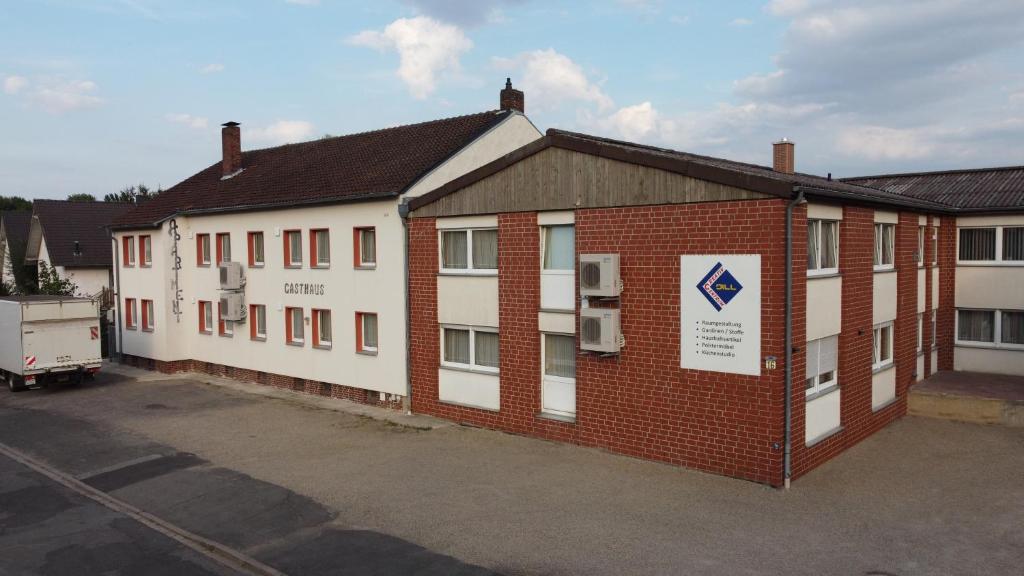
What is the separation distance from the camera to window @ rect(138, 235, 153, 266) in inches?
1002

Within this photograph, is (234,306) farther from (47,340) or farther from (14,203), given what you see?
(14,203)

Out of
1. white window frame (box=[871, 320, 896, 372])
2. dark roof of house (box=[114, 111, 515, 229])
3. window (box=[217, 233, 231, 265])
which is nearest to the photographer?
white window frame (box=[871, 320, 896, 372])

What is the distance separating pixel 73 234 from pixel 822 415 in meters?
40.8

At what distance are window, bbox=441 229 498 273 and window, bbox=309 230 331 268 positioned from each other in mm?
4497

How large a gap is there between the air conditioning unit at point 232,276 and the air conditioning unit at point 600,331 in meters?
12.3

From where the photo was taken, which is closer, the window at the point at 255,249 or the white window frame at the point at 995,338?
the white window frame at the point at 995,338

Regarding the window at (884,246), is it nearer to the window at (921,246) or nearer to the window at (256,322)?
the window at (921,246)

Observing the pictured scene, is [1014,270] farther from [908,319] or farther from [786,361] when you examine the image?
[786,361]

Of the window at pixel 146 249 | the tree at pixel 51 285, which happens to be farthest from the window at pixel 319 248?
the tree at pixel 51 285

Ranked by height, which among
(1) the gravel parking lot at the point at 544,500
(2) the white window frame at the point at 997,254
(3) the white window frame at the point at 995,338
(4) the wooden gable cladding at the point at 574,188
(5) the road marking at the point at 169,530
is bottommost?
(5) the road marking at the point at 169,530

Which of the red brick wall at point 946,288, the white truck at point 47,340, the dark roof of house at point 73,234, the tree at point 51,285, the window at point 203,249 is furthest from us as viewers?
the dark roof of house at point 73,234

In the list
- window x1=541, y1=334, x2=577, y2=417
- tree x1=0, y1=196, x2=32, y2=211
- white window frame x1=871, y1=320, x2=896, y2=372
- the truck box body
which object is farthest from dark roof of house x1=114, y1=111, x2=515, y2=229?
tree x1=0, y1=196, x2=32, y2=211

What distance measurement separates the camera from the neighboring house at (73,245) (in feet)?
130

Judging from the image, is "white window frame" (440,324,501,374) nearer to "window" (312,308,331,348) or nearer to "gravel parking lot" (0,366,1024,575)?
"gravel parking lot" (0,366,1024,575)
